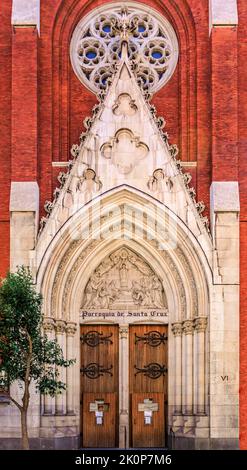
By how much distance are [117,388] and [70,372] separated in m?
1.26

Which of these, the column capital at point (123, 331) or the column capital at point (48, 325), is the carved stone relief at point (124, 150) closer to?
the column capital at point (123, 331)

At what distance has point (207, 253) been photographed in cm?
2497

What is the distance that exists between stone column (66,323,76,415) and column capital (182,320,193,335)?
8.66 feet

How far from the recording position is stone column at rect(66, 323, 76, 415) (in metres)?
25.2

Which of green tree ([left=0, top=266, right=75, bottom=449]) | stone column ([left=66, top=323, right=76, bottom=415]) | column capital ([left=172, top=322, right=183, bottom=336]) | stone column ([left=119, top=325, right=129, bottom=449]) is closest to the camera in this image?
green tree ([left=0, top=266, right=75, bottom=449])

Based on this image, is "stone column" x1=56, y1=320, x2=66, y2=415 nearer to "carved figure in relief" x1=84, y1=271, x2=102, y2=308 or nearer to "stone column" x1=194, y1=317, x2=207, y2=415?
"carved figure in relief" x1=84, y1=271, x2=102, y2=308

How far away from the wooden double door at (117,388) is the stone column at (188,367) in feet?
2.41

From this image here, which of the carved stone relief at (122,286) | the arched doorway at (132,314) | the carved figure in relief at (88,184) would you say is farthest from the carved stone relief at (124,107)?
the carved stone relief at (122,286)

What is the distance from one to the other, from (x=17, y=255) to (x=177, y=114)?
17.6ft

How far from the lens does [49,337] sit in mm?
24875

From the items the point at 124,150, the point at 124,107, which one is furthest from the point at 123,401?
the point at 124,107

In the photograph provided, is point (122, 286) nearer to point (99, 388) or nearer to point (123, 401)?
point (99, 388)

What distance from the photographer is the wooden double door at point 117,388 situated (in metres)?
25.5

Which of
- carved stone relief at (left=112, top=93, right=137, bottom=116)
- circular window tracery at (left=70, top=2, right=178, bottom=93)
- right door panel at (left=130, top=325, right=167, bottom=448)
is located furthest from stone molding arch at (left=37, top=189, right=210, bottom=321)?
circular window tracery at (left=70, top=2, right=178, bottom=93)
